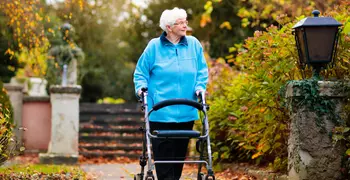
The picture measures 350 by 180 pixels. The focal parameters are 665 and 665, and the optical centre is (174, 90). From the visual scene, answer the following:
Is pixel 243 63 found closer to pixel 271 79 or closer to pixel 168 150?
pixel 271 79

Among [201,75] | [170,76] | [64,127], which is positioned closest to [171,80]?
[170,76]

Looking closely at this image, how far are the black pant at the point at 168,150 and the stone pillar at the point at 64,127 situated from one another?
6102 millimetres

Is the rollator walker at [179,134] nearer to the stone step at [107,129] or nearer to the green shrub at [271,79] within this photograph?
the green shrub at [271,79]

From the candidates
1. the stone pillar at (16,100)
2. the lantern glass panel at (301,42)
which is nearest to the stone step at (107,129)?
→ the stone pillar at (16,100)

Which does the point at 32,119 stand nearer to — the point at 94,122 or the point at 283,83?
the point at 94,122

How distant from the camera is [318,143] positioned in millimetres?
6297

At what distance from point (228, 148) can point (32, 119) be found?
20.5 feet

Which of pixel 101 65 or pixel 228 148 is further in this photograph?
pixel 101 65

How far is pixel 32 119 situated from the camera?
14.3 meters

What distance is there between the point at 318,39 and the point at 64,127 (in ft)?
21.4

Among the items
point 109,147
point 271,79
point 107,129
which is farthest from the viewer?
point 107,129

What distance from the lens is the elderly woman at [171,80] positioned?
5.83 m

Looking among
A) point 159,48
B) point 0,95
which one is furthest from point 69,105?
point 159,48

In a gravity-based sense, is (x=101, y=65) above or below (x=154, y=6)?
below
